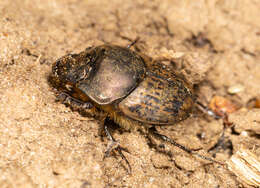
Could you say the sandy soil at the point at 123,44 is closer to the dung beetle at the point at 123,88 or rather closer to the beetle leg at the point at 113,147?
the beetle leg at the point at 113,147

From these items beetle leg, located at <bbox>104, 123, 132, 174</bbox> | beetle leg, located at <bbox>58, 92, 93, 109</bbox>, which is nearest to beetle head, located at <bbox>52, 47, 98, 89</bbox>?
beetle leg, located at <bbox>58, 92, 93, 109</bbox>

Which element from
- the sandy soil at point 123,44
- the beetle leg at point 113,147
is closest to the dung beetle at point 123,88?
the beetle leg at point 113,147

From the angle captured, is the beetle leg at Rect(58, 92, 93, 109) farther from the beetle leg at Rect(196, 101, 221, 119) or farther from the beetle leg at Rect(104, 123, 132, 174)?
the beetle leg at Rect(196, 101, 221, 119)

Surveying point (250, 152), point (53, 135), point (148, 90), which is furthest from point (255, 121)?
point (53, 135)

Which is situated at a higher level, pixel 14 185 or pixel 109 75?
pixel 109 75

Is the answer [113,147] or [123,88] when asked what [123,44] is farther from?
[113,147]

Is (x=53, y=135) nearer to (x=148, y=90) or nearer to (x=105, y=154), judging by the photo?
(x=105, y=154)
